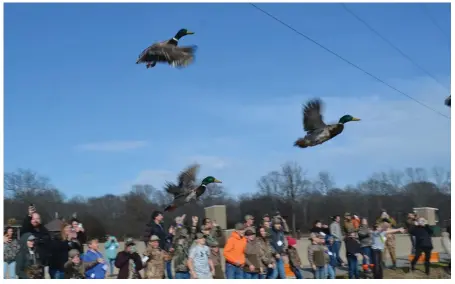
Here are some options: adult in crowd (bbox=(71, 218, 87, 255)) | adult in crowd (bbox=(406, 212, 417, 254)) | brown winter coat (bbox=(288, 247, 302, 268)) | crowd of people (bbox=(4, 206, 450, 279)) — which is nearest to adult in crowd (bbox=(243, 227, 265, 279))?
crowd of people (bbox=(4, 206, 450, 279))

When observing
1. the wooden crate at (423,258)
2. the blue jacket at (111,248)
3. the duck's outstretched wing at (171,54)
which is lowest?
the wooden crate at (423,258)

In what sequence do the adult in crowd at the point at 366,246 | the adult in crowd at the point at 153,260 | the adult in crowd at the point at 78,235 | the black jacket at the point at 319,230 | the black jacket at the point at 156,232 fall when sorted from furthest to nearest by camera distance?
the adult in crowd at the point at 366,246 < the black jacket at the point at 319,230 < the black jacket at the point at 156,232 < the adult in crowd at the point at 153,260 < the adult in crowd at the point at 78,235

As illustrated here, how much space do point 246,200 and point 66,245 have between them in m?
5.22

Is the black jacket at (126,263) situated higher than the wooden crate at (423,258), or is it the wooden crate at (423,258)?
the black jacket at (126,263)

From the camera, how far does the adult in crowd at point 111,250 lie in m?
10.5

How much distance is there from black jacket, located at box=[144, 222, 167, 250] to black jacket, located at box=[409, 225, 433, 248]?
16.3 ft

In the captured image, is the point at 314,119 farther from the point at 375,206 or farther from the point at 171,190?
the point at 375,206

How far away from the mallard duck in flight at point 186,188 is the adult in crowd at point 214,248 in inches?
30.3

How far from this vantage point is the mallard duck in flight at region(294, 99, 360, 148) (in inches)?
410

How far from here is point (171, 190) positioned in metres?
10.8

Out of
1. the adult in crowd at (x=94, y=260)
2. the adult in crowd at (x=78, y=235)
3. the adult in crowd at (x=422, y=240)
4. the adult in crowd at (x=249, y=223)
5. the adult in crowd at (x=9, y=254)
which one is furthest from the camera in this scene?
the adult in crowd at (x=422, y=240)

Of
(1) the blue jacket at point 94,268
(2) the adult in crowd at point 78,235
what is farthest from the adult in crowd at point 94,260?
(2) the adult in crowd at point 78,235

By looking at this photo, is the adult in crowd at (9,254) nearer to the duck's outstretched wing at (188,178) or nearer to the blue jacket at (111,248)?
the blue jacket at (111,248)
